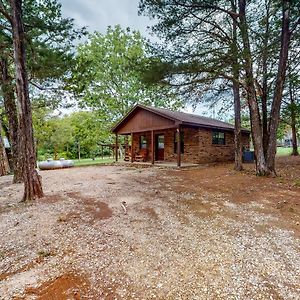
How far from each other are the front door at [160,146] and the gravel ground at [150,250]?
1110cm

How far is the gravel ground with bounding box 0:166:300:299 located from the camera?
7.34ft

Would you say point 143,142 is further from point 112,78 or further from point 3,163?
point 3,163

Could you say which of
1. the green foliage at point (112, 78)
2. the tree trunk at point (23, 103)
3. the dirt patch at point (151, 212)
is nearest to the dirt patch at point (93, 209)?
the dirt patch at point (151, 212)

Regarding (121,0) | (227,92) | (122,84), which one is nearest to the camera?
(121,0)

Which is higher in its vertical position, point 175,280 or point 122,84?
point 122,84

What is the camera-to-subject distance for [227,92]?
10984 millimetres

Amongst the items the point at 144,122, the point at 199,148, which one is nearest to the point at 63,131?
the point at 144,122

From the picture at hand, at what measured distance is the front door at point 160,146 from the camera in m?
16.4

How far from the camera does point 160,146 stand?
16.6 m

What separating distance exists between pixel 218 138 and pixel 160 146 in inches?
162

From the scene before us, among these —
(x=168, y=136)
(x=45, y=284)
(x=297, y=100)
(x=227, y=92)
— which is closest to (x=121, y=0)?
(x=227, y=92)

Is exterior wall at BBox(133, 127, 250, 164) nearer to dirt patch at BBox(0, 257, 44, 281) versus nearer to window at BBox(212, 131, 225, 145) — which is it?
window at BBox(212, 131, 225, 145)

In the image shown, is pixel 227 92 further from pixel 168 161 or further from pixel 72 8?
pixel 72 8

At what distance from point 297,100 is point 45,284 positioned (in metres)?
17.0
